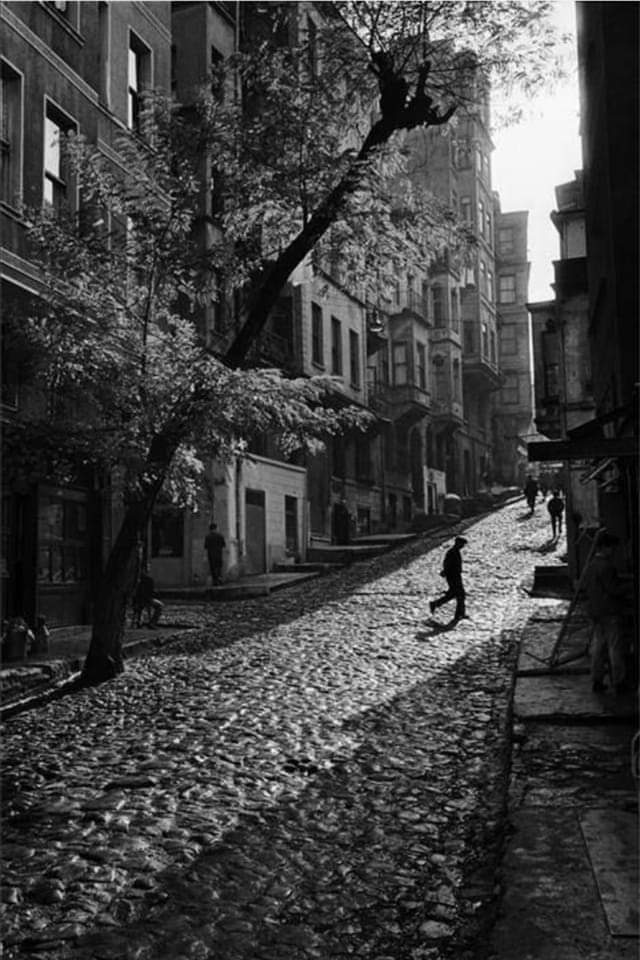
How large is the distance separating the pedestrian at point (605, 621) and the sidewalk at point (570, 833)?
0.24 metres

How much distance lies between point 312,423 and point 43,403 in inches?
243

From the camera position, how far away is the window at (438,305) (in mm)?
57219

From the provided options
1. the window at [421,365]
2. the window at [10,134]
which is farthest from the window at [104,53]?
the window at [421,365]

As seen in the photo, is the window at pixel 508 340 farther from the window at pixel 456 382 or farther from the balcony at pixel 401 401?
the balcony at pixel 401 401

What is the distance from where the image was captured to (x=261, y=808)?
20.5 ft

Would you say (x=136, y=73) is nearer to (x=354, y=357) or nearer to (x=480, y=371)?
(x=354, y=357)

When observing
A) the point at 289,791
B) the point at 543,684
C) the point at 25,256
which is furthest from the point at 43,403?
the point at 289,791

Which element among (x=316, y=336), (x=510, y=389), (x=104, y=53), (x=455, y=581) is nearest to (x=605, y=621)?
(x=455, y=581)

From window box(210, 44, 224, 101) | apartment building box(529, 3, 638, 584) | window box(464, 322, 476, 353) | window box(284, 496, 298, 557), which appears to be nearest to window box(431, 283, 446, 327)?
window box(464, 322, 476, 353)

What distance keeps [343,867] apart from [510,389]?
70531 millimetres

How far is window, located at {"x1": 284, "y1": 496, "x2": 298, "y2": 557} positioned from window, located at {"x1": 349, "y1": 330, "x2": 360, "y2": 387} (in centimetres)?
1043

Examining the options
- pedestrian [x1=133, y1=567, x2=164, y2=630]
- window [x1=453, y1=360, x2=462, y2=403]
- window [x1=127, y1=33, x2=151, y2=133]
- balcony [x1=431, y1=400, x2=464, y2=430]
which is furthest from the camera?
window [x1=453, y1=360, x2=462, y2=403]

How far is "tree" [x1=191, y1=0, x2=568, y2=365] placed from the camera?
12680mm

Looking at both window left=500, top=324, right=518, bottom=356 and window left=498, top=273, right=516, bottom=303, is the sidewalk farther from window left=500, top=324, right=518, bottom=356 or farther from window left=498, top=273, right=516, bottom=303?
window left=498, top=273, right=516, bottom=303
